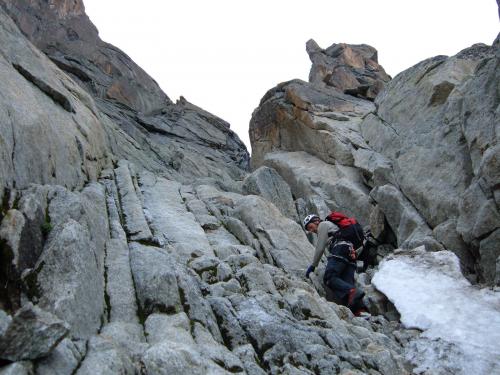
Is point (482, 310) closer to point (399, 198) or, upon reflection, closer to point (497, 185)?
point (497, 185)

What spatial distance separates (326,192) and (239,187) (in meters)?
6.50

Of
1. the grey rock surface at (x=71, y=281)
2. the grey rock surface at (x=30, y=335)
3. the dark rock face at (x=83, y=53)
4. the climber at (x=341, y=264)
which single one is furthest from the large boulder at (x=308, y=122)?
the grey rock surface at (x=30, y=335)

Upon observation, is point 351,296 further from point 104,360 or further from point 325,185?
point 325,185

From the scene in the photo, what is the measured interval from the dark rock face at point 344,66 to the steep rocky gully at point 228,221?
2798cm

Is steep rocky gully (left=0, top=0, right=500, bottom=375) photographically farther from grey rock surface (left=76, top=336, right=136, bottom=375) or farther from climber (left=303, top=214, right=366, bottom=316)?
climber (left=303, top=214, right=366, bottom=316)

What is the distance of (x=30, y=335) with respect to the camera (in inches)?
305

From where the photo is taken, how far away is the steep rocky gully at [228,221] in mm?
10430

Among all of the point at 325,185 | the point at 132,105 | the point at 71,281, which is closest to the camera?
the point at 71,281

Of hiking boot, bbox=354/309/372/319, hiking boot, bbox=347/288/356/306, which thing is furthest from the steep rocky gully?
hiking boot, bbox=347/288/356/306

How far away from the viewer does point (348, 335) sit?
45.3ft

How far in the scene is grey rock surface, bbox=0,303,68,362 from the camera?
7.55 m

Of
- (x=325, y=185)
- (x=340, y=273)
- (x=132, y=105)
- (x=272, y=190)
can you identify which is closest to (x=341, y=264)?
(x=340, y=273)

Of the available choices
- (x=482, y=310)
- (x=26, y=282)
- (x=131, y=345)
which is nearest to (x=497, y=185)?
(x=482, y=310)

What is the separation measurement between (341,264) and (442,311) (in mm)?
4924
